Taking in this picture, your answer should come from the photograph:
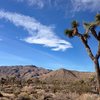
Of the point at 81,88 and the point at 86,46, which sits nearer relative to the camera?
the point at 86,46

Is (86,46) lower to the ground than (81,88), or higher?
higher

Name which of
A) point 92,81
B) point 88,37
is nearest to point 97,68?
point 88,37

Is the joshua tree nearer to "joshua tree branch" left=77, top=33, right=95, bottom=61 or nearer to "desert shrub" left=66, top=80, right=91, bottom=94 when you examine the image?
"joshua tree branch" left=77, top=33, right=95, bottom=61

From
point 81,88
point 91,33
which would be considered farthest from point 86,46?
point 81,88

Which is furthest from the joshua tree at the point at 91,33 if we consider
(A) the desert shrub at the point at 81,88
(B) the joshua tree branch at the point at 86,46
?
(A) the desert shrub at the point at 81,88

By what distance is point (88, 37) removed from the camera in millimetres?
20719

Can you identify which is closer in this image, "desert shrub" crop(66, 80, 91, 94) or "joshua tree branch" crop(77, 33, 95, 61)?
"joshua tree branch" crop(77, 33, 95, 61)

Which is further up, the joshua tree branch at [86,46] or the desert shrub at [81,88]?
the joshua tree branch at [86,46]

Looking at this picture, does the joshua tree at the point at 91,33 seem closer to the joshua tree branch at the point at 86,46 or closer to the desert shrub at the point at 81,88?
the joshua tree branch at the point at 86,46

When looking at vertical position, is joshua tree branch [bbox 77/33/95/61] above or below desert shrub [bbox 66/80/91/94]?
above

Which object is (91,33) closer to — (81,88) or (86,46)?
(86,46)

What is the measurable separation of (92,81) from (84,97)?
43045 mm

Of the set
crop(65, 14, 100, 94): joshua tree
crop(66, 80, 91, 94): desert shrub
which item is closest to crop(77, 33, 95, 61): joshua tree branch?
crop(65, 14, 100, 94): joshua tree

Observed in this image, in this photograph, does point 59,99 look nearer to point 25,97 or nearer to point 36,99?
point 36,99
